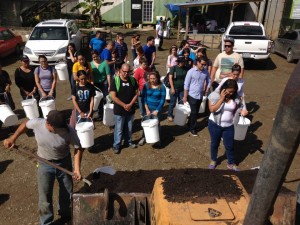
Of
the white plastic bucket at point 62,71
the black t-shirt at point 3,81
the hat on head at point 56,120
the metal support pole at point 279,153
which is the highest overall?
the metal support pole at point 279,153

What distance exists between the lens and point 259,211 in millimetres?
1847

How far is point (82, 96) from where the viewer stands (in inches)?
256

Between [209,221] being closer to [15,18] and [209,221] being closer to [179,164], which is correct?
[179,164]

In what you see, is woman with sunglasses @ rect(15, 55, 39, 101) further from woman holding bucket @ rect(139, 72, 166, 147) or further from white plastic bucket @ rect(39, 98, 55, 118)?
woman holding bucket @ rect(139, 72, 166, 147)

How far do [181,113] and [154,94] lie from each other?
118cm

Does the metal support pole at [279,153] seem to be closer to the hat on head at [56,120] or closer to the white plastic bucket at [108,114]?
the hat on head at [56,120]

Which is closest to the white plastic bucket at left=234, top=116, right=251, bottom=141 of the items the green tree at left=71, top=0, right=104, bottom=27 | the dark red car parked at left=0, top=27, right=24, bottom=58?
the dark red car parked at left=0, top=27, right=24, bottom=58

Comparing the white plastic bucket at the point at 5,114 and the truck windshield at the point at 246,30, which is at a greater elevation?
the truck windshield at the point at 246,30

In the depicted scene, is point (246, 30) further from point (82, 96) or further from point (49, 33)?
point (82, 96)

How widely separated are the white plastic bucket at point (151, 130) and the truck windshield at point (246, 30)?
31.1ft

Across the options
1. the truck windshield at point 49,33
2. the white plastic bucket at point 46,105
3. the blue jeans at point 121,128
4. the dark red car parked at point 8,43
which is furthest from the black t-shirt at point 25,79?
the dark red car parked at point 8,43

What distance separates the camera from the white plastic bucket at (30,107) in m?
7.66

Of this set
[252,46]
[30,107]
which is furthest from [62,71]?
[252,46]

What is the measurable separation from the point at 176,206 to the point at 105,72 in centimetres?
554
